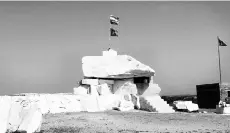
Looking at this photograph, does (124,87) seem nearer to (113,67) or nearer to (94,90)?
(113,67)

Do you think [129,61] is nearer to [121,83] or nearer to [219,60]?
[121,83]

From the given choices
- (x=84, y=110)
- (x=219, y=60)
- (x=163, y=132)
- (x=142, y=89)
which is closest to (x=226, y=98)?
(x=219, y=60)

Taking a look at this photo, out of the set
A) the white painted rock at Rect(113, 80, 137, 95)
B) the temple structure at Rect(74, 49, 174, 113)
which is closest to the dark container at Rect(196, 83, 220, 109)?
the temple structure at Rect(74, 49, 174, 113)

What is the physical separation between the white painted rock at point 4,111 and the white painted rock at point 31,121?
484 mm

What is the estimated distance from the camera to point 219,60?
77.3ft

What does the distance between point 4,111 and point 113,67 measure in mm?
12913

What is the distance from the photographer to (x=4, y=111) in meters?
9.20

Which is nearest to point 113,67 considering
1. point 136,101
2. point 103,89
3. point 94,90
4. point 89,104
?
point 103,89

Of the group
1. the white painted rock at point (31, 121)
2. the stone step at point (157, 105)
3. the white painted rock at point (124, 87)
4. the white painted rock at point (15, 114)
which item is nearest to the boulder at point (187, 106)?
the stone step at point (157, 105)

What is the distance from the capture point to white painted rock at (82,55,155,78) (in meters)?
21.1

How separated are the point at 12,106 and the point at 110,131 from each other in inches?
136

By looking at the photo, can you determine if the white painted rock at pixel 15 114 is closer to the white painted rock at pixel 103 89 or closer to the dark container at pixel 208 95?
the white painted rock at pixel 103 89

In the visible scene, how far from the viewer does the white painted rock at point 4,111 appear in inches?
350

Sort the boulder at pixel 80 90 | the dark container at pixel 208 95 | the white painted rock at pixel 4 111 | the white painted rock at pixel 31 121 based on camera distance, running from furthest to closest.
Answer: the dark container at pixel 208 95
the boulder at pixel 80 90
the white painted rock at pixel 31 121
the white painted rock at pixel 4 111
